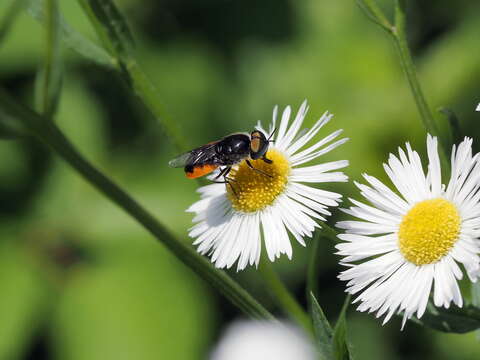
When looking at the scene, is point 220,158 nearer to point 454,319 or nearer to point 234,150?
point 234,150

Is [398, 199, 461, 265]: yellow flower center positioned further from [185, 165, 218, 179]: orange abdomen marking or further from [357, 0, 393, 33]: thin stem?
[185, 165, 218, 179]: orange abdomen marking

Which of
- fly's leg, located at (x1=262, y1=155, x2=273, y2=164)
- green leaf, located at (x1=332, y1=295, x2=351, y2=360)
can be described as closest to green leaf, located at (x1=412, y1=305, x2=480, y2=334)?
green leaf, located at (x1=332, y1=295, x2=351, y2=360)

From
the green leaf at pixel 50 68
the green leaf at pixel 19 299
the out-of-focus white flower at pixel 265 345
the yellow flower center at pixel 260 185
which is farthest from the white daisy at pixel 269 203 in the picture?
the green leaf at pixel 19 299

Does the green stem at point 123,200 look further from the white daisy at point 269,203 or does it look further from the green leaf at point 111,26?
the green leaf at point 111,26

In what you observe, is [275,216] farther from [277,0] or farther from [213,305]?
[277,0]

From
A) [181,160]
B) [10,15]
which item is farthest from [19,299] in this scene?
[10,15]

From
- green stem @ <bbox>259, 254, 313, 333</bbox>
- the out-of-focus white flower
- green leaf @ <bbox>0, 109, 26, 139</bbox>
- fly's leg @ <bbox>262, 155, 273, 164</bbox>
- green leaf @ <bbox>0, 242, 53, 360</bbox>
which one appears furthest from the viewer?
green leaf @ <bbox>0, 242, 53, 360</bbox>

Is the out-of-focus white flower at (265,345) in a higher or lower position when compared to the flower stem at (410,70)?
lower
